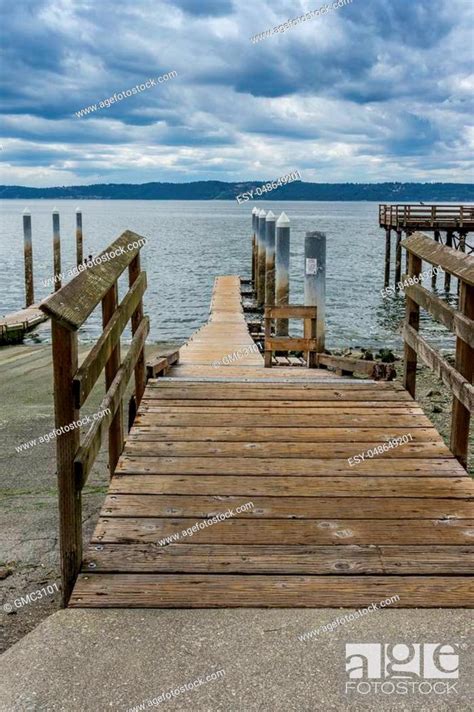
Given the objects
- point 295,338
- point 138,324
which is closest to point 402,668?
point 138,324

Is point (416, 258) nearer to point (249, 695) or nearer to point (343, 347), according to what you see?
point (249, 695)

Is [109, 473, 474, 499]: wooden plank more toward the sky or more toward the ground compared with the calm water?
more toward the sky

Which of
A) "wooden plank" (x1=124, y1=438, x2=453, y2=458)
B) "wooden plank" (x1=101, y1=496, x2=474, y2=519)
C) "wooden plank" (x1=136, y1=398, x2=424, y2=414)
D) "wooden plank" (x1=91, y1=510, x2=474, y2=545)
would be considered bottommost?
"wooden plank" (x1=91, y1=510, x2=474, y2=545)

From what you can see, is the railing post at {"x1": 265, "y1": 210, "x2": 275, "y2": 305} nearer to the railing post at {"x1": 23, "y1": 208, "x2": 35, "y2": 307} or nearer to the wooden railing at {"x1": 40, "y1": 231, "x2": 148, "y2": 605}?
the railing post at {"x1": 23, "y1": 208, "x2": 35, "y2": 307}

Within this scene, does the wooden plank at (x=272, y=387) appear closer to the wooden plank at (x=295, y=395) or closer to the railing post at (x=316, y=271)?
the wooden plank at (x=295, y=395)

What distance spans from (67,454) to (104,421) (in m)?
0.73

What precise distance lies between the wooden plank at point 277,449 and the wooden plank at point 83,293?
115cm

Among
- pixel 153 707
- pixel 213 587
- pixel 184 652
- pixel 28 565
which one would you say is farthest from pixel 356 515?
pixel 28 565

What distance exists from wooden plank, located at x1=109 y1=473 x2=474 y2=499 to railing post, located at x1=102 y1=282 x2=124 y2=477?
58 cm

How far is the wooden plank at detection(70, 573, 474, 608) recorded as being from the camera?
2916mm

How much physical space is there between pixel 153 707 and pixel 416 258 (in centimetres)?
411

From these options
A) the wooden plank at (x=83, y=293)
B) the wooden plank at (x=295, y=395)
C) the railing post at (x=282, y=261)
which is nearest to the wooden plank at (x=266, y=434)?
the wooden plank at (x=295, y=395)

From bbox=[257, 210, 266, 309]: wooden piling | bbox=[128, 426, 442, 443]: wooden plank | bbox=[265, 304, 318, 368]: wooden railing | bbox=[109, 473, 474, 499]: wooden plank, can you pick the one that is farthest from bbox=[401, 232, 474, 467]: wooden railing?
bbox=[257, 210, 266, 309]: wooden piling

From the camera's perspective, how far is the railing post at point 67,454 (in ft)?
9.78
